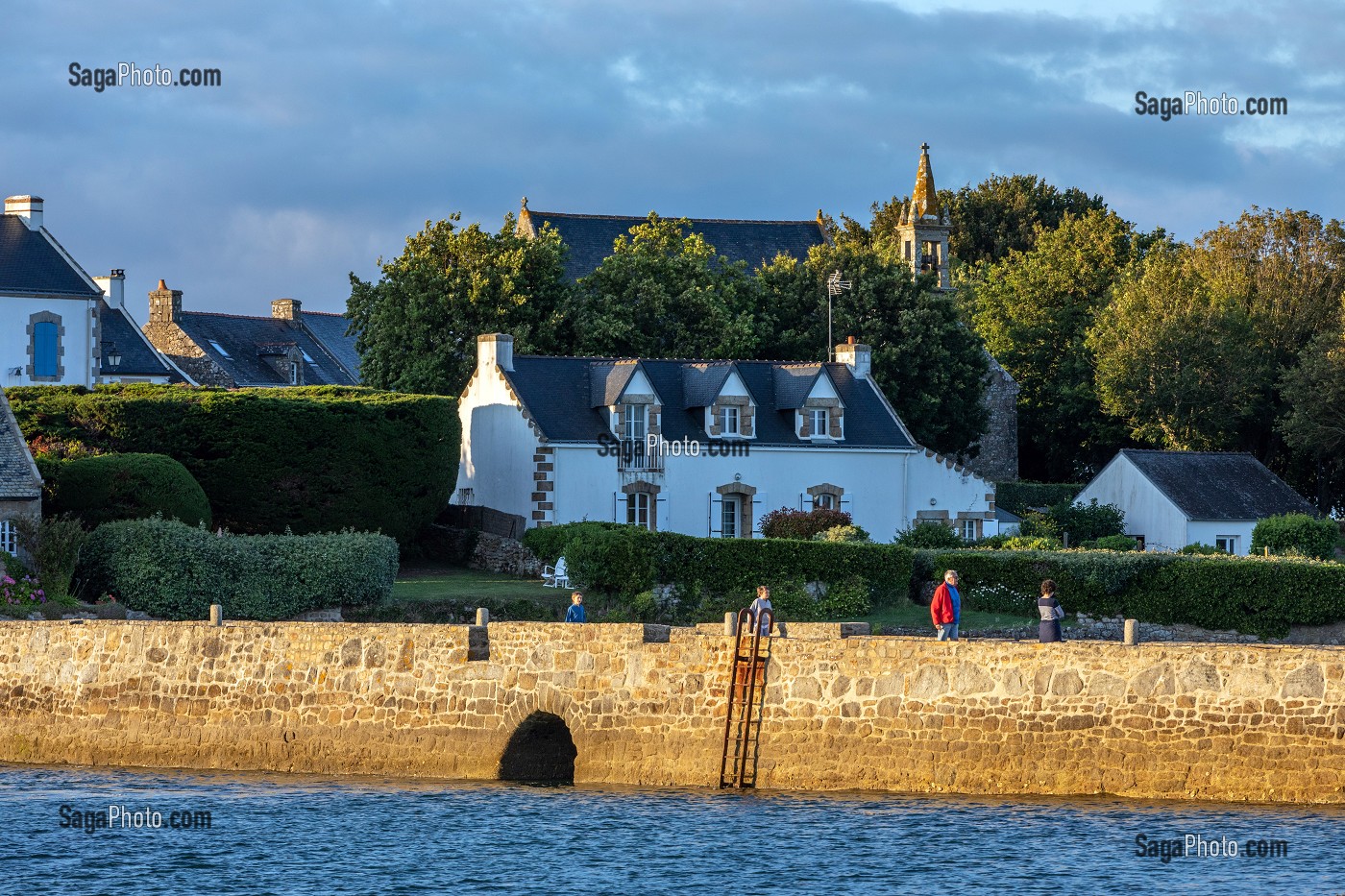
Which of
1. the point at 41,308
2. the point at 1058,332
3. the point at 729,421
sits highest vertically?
the point at 1058,332

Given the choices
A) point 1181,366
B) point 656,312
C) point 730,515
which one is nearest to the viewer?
point 730,515

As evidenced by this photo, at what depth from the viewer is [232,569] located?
119 feet

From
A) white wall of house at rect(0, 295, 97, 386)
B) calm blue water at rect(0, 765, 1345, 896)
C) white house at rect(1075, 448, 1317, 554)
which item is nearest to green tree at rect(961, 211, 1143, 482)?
white house at rect(1075, 448, 1317, 554)

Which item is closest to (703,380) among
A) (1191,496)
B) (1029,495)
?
(1191,496)

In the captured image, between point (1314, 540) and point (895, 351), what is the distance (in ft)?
45.0

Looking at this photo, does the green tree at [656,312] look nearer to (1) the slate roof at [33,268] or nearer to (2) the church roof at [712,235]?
(1) the slate roof at [33,268]

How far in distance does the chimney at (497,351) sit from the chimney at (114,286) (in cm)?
2063

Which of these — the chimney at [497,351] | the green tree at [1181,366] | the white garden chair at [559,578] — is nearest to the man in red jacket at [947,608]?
the white garden chair at [559,578]

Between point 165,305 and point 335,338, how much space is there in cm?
1105

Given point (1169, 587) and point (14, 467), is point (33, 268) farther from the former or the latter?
point (1169, 587)

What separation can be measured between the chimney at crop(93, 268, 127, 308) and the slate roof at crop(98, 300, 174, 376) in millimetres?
718

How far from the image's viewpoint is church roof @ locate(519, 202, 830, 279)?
79.9 m

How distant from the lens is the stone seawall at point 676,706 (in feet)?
73.9

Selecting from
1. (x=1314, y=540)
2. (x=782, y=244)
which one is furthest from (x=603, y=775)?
(x=782, y=244)
